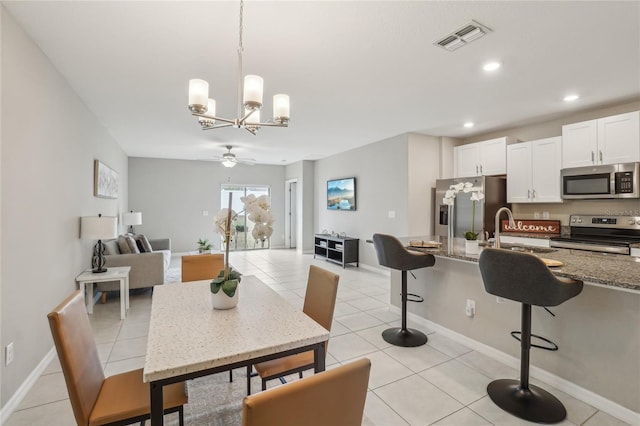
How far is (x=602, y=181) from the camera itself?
367 centimetres

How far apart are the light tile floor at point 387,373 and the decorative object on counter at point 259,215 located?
4.42ft

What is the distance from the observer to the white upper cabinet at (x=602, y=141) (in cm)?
347

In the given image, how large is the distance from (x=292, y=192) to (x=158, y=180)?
368 centimetres

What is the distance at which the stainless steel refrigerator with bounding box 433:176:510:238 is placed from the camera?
4.61m

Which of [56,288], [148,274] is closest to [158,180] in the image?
[148,274]

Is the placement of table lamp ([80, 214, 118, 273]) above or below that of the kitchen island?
above

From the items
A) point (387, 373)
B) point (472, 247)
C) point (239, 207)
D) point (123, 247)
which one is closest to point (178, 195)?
point (239, 207)

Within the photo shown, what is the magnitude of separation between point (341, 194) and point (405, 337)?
4.57m

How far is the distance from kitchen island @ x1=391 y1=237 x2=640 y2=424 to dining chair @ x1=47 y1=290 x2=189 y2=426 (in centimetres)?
232

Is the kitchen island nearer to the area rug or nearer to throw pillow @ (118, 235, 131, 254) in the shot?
the area rug

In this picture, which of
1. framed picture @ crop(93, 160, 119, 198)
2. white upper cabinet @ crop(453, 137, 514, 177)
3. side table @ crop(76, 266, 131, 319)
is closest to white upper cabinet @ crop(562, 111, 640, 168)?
white upper cabinet @ crop(453, 137, 514, 177)

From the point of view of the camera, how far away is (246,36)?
2303mm

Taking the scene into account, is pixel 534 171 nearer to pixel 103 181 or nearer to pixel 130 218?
pixel 103 181

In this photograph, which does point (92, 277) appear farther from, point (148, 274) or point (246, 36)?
point (246, 36)
